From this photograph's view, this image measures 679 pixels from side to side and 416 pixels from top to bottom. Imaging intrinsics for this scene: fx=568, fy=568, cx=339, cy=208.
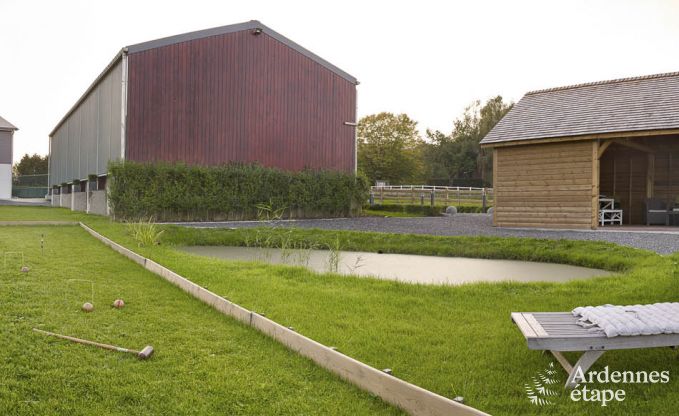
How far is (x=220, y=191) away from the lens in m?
17.0

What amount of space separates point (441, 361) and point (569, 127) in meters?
12.1

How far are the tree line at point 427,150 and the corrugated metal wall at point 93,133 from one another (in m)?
22.9

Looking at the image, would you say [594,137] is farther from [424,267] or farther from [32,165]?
[32,165]

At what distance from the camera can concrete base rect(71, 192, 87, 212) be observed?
23844 millimetres

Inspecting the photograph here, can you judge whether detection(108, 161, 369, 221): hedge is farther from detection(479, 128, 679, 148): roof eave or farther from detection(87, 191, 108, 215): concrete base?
detection(479, 128, 679, 148): roof eave

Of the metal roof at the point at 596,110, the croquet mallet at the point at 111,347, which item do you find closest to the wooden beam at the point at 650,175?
the metal roof at the point at 596,110

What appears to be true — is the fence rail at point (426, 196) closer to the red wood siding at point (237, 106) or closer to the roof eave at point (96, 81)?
the red wood siding at point (237, 106)

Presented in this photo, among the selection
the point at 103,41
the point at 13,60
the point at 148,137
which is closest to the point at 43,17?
the point at 103,41

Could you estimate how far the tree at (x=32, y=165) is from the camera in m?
55.8

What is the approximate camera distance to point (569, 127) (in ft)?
45.5

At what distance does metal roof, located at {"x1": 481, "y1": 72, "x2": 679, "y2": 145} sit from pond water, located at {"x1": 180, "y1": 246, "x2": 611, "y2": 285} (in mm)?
6316

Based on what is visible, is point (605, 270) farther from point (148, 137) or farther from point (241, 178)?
point (148, 137)

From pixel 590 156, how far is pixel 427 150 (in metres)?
41.1

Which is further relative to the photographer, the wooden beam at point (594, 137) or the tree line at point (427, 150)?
the tree line at point (427, 150)
